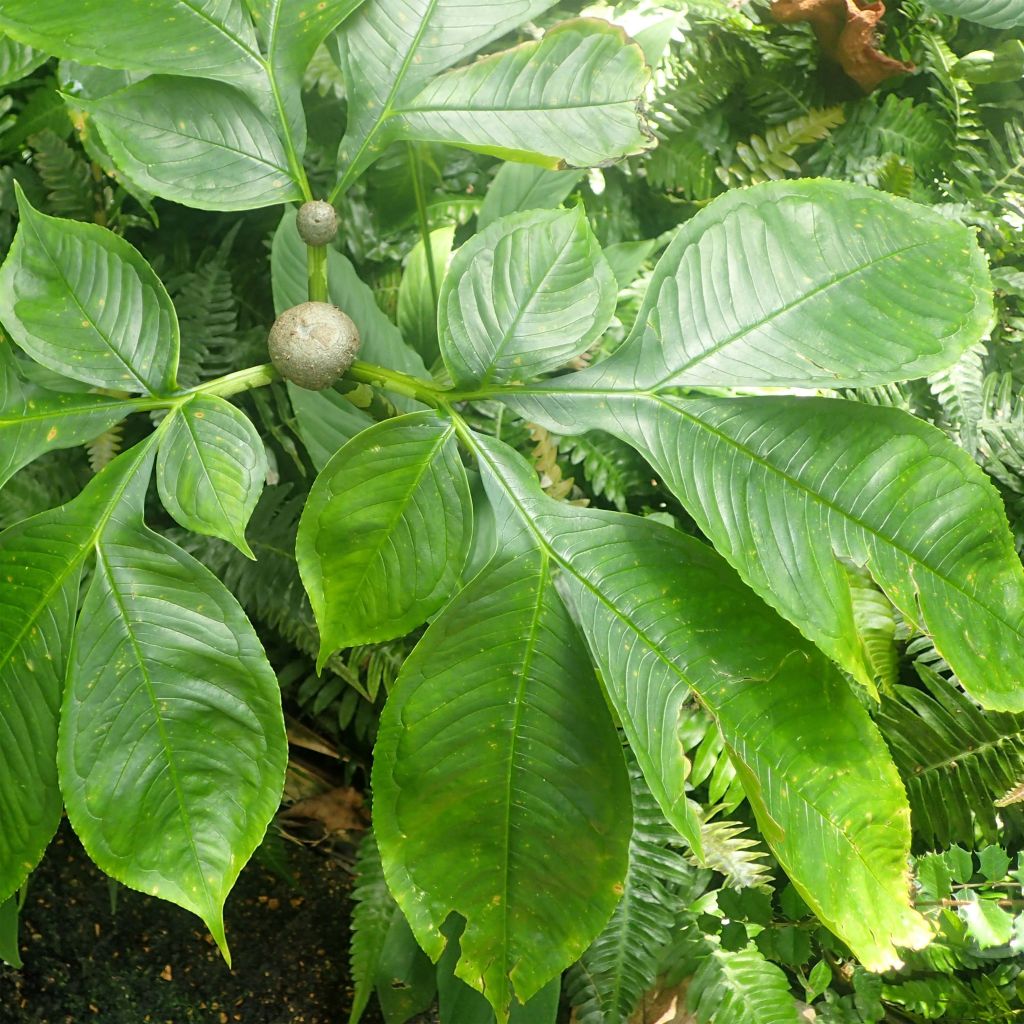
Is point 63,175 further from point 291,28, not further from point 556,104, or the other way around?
point 556,104

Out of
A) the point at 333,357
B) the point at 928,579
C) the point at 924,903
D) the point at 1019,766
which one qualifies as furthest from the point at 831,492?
the point at 1019,766

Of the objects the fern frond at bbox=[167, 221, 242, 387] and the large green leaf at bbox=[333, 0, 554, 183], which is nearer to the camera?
the large green leaf at bbox=[333, 0, 554, 183]

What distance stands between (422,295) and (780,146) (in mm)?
652

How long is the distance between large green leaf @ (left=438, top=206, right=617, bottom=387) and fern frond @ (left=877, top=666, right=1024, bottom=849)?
79 cm

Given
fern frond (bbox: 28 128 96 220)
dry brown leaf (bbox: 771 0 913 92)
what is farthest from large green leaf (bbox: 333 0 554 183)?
dry brown leaf (bbox: 771 0 913 92)

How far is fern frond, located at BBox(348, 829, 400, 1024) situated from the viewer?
1148mm

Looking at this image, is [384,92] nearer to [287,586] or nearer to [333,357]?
[333,357]

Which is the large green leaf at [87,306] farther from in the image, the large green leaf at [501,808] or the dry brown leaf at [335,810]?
the dry brown leaf at [335,810]

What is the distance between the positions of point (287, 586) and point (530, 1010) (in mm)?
651

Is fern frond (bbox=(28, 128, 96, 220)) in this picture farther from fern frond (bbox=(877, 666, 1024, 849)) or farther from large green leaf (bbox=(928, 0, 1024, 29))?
fern frond (bbox=(877, 666, 1024, 849))

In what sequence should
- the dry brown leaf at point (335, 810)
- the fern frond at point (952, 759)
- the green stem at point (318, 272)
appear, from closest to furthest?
1. the green stem at point (318, 272)
2. the fern frond at point (952, 759)
3. the dry brown leaf at point (335, 810)

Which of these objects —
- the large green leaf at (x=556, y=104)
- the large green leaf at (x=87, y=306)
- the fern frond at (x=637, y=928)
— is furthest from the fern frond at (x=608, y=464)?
the large green leaf at (x=87, y=306)

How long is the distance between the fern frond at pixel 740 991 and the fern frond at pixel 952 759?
0.29 m

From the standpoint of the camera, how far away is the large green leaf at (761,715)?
0.63m
